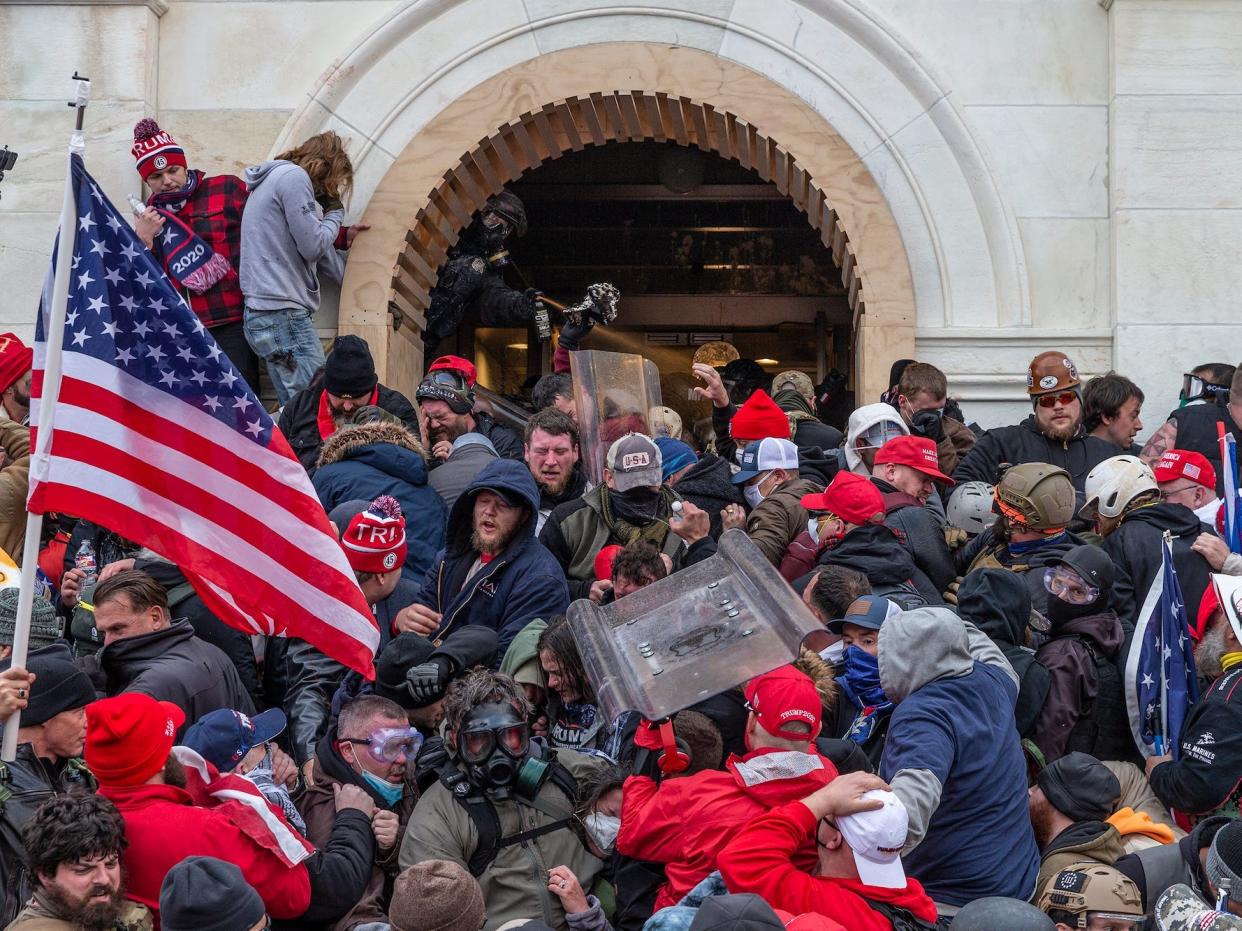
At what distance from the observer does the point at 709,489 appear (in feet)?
28.4

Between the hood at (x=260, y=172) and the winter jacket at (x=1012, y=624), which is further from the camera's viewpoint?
the hood at (x=260, y=172)

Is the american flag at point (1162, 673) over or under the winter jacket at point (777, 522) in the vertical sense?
under

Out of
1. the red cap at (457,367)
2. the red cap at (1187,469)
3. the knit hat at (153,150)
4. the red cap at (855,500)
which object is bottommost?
the red cap at (855,500)

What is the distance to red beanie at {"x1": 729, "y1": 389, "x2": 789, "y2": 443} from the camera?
9195 millimetres

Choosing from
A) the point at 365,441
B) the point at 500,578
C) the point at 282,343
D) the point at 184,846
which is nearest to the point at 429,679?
the point at 500,578

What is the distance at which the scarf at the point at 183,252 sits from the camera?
1069 cm

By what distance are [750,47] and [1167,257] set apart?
9.24ft

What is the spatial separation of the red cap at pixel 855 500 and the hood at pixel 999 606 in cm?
87

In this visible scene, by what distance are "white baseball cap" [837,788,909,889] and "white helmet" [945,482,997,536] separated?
3522mm

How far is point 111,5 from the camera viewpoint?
37.7ft

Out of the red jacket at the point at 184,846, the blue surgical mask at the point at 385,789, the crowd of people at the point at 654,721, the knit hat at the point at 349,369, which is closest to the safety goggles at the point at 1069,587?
the crowd of people at the point at 654,721

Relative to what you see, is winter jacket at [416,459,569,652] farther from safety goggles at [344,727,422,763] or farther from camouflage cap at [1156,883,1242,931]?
camouflage cap at [1156,883,1242,931]

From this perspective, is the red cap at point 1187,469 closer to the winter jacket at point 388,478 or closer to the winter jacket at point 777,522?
the winter jacket at point 777,522

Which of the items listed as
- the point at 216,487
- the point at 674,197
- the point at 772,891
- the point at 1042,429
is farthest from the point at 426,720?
the point at 674,197
